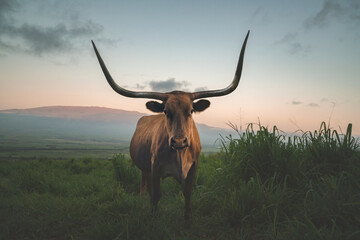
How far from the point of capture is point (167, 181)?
5.88m

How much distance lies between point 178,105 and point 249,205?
1711 millimetres

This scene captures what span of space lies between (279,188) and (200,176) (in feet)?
8.40

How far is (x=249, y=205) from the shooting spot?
114 inches

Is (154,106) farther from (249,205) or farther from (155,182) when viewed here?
(249,205)

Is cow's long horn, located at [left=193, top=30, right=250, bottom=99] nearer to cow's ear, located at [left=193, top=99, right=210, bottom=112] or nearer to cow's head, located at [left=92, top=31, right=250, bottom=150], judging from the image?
cow's head, located at [left=92, top=31, right=250, bottom=150]

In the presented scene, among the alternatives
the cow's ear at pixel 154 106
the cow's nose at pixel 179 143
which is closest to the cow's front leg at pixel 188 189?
the cow's nose at pixel 179 143

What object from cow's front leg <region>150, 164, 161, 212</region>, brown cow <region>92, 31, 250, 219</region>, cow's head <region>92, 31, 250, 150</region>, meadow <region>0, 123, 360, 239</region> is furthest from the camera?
cow's front leg <region>150, 164, 161, 212</region>

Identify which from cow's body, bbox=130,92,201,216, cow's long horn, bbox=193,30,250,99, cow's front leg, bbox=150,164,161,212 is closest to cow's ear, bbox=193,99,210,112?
cow's long horn, bbox=193,30,250,99

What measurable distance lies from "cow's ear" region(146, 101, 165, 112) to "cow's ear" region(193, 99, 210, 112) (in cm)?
58

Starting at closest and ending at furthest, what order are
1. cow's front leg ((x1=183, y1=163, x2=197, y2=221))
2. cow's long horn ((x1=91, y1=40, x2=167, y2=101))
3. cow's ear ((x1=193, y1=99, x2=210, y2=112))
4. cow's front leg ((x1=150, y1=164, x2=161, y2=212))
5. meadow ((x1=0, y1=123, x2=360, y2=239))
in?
meadow ((x1=0, y1=123, x2=360, y2=239)), cow's front leg ((x1=183, y1=163, x2=197, y2=221)), cow's front leg ((x1=150, y1=164, x2=161, y2=212)), cow's long horn ((x1=91, y1=40, x2=167, y2=101)), cow's ear ((x1=193, y1=99, x2=210, y2=112))

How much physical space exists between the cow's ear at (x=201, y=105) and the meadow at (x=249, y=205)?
0.85 metres

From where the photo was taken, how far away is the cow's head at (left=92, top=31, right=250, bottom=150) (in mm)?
3137

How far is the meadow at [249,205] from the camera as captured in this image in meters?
2.46

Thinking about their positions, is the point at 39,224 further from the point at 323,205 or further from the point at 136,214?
the point at 323,205
